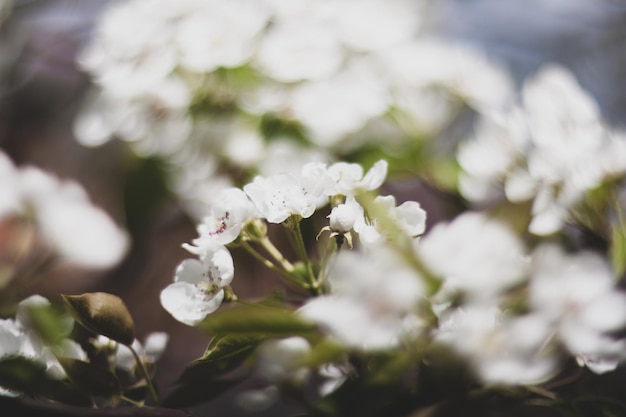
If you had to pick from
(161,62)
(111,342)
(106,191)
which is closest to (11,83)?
(106,191)

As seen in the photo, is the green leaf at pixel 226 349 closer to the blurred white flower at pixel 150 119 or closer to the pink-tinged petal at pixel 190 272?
the pink-tinged petal at pixel 190 272

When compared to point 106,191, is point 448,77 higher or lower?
higher

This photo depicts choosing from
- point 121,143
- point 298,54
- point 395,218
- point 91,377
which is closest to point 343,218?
point 395,218

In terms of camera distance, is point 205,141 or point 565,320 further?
point 205,141

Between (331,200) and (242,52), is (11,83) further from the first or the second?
(331,200)

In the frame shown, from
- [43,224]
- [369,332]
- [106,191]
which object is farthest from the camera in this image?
[106,191]

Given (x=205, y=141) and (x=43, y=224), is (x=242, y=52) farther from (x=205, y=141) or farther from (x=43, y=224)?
(x=43, y=224)

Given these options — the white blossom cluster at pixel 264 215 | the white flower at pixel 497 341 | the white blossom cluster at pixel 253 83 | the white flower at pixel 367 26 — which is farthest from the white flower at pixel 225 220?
the white flower at pixel 367 26

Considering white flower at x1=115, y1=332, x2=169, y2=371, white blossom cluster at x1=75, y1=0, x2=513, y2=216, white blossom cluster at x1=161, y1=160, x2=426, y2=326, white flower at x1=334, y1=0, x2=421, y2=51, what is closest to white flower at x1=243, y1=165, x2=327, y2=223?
white blossom cluster at x1=161, y1=160, x2=426, y2=326

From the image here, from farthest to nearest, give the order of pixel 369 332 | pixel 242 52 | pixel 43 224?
1. pixel 242 52
2. pixel 43 224
3. pixel 369 332
